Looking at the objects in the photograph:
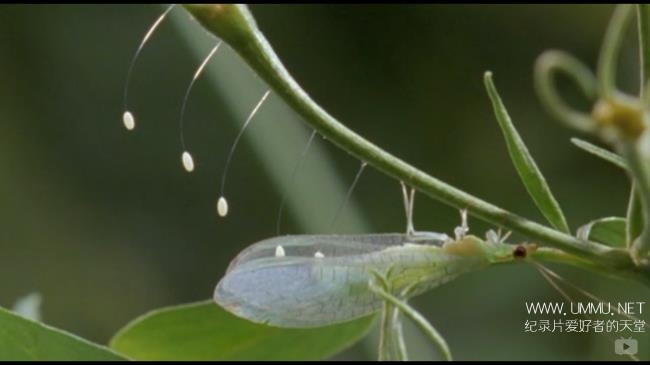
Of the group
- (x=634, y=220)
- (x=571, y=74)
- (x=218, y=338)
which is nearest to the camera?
→ (x=571, y=74)

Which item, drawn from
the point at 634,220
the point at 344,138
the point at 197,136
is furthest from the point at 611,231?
the point at 197,136

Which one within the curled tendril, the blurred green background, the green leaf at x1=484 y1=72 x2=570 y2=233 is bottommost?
the curled tendril

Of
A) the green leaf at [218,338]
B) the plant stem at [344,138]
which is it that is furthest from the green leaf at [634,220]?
the green leaf at [218,338]

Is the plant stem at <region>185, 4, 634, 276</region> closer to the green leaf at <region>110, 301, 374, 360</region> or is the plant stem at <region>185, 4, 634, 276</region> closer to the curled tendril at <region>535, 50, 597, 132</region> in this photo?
the curled tendril at <region>535, 50, 597, 132</region>

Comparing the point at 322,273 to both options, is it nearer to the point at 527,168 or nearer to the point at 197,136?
the point at 527,168

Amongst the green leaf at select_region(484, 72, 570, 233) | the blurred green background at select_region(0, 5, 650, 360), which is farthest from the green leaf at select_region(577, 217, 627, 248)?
the blurred green background at select_region(0, 5, 650, 360)

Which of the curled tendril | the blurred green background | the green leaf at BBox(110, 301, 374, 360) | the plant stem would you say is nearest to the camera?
the curled tendril
